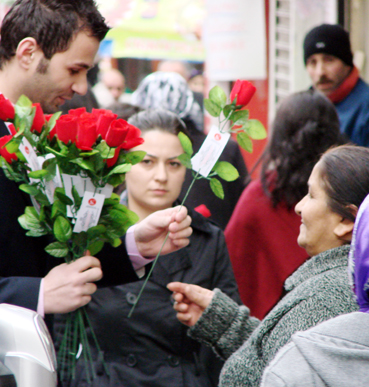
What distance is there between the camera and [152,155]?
8.76ft

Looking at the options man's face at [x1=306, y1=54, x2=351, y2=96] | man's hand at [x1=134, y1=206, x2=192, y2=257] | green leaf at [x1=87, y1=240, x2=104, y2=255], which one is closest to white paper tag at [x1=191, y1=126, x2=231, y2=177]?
man's hand at [x1=134, y1=206, x2=192, y2=257]

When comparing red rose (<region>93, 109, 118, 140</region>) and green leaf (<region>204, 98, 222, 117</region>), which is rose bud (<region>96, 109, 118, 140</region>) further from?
green leaf (<region>204, 98, 222, 117</region>)

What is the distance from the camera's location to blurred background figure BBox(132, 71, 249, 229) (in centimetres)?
359

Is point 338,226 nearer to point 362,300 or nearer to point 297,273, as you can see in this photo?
point 297,273

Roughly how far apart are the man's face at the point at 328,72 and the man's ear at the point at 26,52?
9.29 feet

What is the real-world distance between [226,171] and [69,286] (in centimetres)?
66

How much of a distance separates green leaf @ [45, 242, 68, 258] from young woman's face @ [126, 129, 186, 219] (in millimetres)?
751

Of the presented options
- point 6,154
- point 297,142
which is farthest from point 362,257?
point 297,142

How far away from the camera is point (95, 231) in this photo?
6.43 ft

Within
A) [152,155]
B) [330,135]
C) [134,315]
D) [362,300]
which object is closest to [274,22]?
[330,135]

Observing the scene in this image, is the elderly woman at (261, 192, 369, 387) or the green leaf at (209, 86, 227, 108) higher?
the green leaf at (209, 86, 227, 108)

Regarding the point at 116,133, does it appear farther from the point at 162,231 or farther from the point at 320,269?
the point at 320,269

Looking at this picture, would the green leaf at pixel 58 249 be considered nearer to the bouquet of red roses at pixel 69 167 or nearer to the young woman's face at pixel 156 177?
the bouquet of red roses at pixel 69 167

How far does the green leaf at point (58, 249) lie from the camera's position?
193 cm
